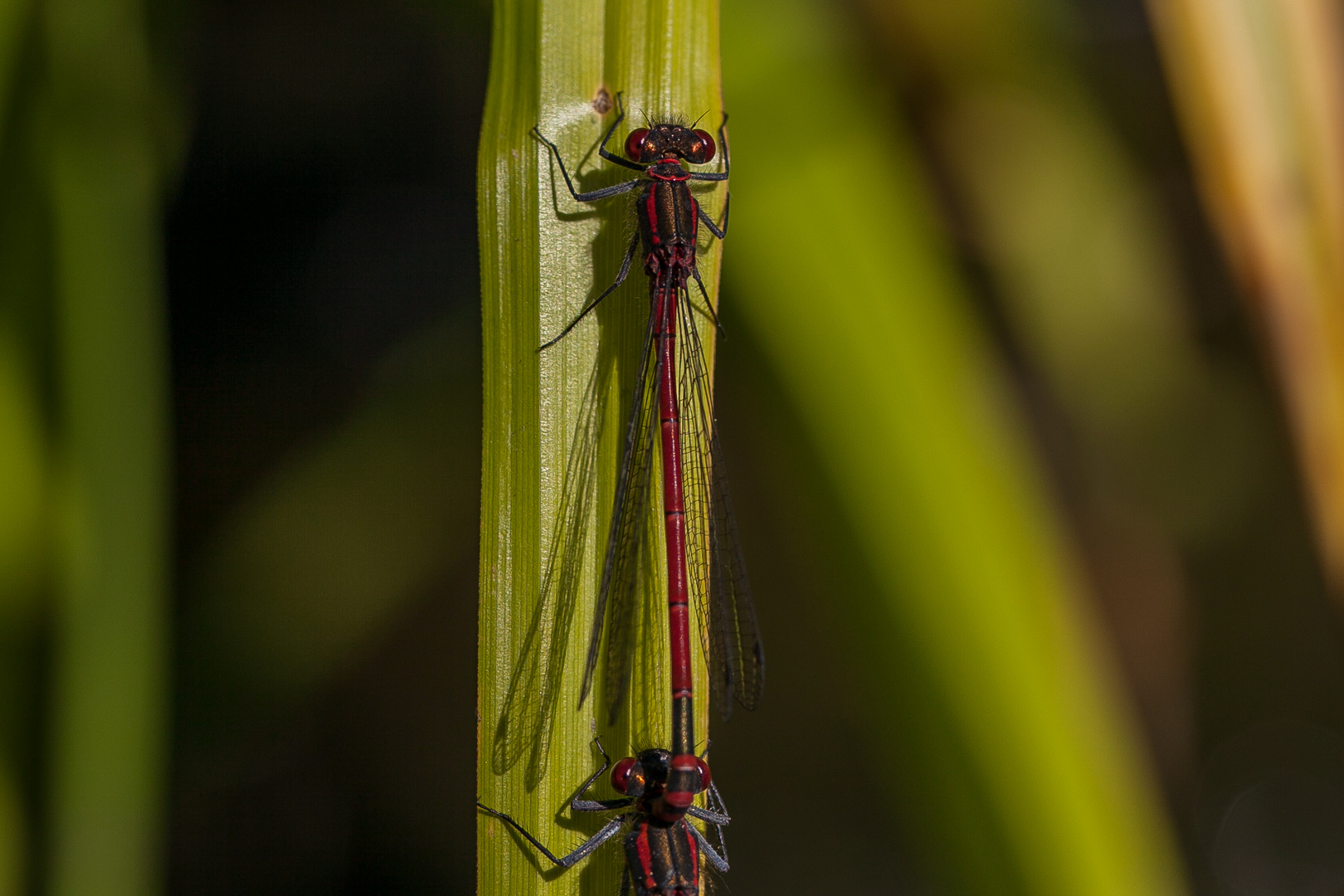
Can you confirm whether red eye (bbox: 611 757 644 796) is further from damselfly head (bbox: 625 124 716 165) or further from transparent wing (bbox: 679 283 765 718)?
damselfly head (bbox: 625 124 716 165)

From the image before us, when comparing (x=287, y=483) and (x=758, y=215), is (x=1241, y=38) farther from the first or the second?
(x=287, y=483)

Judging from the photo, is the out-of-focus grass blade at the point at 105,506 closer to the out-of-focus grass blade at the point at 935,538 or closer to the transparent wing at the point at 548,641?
the transparent wing at the point at 548,641

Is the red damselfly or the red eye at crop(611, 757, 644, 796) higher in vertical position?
the red damselfly

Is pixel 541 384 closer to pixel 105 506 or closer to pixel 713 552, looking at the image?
pixel 713 552

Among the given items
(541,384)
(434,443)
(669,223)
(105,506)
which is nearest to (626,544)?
(541,384)

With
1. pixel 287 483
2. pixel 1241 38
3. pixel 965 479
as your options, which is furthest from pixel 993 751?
pixel 287 483

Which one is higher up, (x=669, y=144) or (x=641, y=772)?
(x=669, y=144)

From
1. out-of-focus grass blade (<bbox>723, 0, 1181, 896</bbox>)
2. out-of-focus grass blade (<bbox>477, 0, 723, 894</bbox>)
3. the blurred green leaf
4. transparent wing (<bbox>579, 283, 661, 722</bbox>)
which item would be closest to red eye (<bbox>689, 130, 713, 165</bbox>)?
out-of-focus grass blade (<bbox>477, 0, 723, 894</bbox>)
